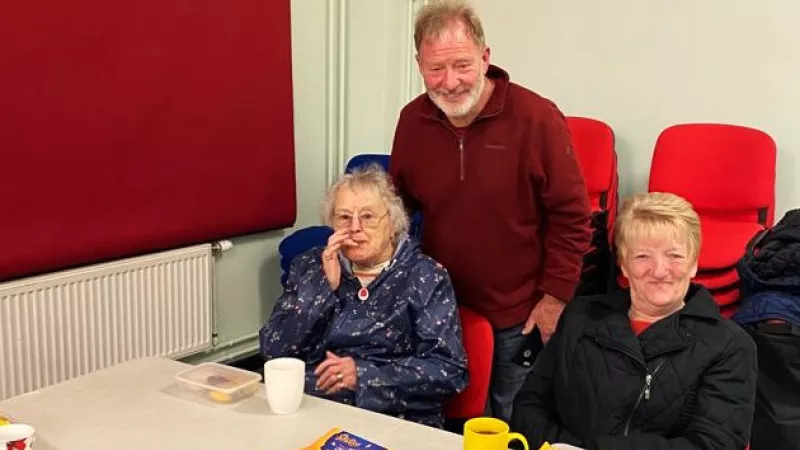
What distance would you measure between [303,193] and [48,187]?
58.3 inches

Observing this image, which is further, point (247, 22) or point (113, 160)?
point (247, 22)

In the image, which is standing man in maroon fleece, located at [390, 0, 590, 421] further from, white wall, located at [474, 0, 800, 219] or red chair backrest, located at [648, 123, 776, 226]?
white wall, located at [474, 0, 800, 219]

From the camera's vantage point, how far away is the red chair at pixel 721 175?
3.58 metres

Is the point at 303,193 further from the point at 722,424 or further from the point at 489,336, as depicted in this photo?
the point at 722,424

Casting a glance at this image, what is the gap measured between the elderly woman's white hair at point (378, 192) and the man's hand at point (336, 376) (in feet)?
1.35

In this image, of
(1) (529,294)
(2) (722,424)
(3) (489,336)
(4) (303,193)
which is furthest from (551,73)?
(2) (722,424)

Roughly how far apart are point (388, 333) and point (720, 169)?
2163mm

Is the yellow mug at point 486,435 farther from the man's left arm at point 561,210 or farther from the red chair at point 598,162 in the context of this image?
the red chair at point 598,162

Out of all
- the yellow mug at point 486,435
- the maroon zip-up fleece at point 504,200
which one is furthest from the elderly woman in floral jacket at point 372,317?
the yellow mug at point 486,435

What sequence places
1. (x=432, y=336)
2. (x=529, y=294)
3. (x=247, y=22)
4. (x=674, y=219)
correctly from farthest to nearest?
1. (x=247, y=22)
2. (x=529, y=294)
3. (x=432, y=336)
4. (x=674, y=219)

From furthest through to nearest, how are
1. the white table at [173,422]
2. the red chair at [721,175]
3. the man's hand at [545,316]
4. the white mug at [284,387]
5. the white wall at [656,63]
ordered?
the white wall at [656,63] < the red chair at [721,175] < the man's hand at [545,316] < the white mug at [284,387] < the white table at [173,422]

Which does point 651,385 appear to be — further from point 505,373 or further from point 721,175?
point 721,175

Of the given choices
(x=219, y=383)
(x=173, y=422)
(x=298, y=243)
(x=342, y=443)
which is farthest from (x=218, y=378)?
(x=298, y=243)

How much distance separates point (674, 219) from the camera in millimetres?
1866
